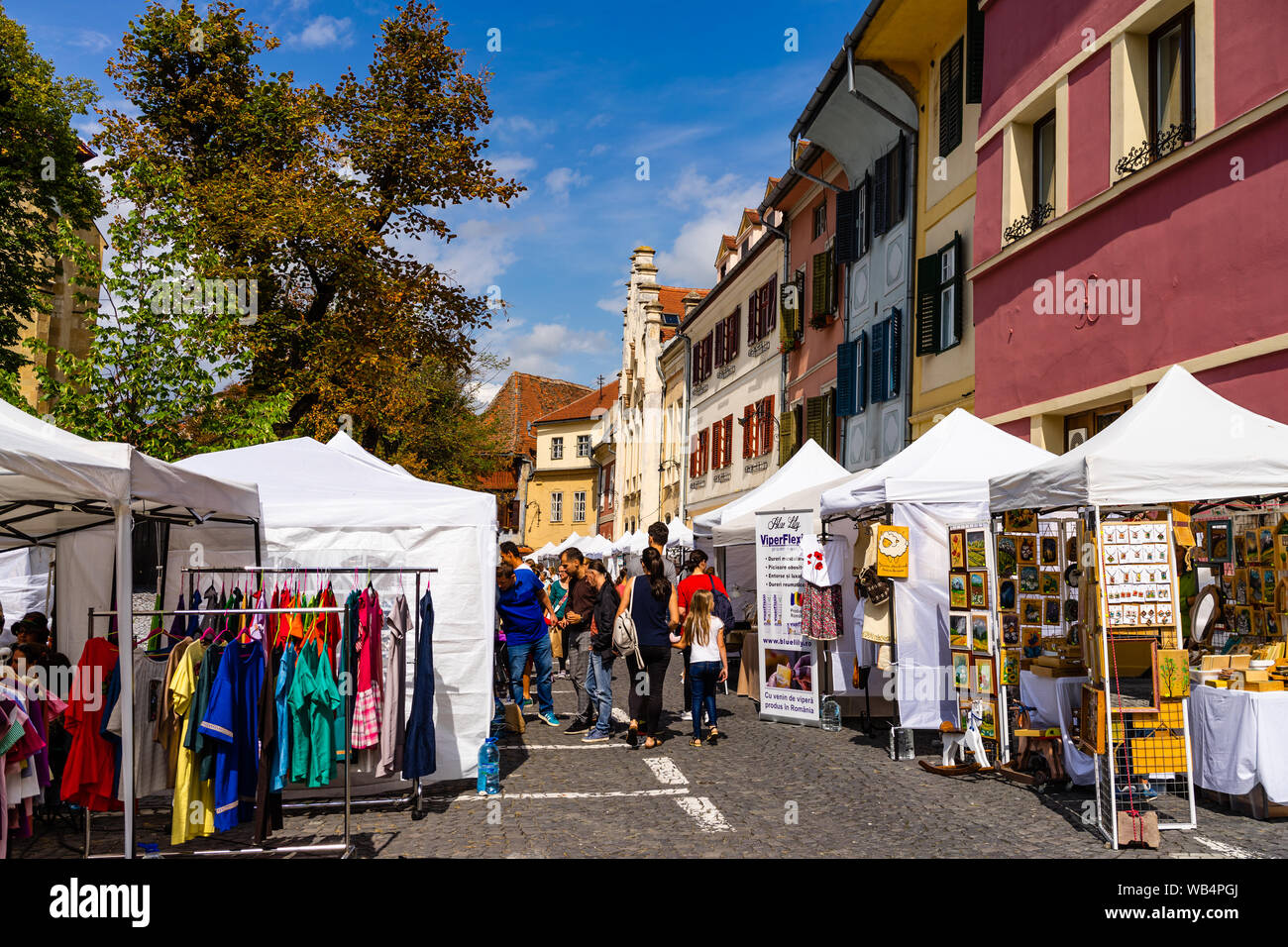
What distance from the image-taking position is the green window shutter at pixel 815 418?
26420 mm

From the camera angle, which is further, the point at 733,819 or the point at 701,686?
the point at 701,686


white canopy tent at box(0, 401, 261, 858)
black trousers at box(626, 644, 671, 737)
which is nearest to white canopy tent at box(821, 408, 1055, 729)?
black trousers at box(626, 644, 671, 737)

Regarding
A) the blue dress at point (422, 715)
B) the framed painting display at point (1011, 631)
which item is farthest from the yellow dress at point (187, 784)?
the framed painting display at point (1011, 631)

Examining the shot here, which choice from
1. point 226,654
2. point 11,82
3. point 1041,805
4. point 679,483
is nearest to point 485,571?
point 226,654

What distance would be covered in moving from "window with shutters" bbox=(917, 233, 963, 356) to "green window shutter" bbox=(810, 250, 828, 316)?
7.00m

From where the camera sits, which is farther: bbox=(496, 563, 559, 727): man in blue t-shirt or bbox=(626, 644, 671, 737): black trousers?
bbox=(496, 563, 559, 727): man in blue t-shirt

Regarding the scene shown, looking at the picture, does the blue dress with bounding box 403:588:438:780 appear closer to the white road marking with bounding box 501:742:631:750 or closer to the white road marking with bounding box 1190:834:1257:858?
the white road marking with bounding box 501:742:631:750

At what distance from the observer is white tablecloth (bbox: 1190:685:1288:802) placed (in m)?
7.79

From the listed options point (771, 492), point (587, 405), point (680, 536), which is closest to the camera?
point (771, 492)

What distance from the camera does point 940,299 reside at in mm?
18984

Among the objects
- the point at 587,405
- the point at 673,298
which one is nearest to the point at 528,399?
the point at 587,405

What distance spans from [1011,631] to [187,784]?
638 centimetres

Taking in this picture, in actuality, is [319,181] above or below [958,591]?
above

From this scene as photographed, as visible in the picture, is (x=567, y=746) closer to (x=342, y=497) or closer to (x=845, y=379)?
(x=342, y=497)
